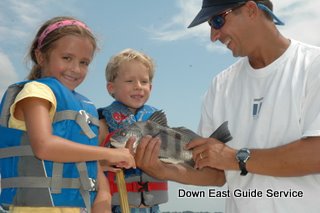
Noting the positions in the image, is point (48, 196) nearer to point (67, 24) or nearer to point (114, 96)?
point (67, 24)

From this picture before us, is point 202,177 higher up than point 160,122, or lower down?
lower down

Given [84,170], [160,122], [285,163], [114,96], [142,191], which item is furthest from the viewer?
[114,96]

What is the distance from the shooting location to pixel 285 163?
15.5ft

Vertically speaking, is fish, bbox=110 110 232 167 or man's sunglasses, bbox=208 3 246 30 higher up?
man's sunglasses, bbox=208 3 246 30

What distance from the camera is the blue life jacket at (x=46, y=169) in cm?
495

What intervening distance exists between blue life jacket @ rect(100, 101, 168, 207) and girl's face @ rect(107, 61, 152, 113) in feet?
0.47

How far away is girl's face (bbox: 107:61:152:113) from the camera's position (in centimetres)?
726

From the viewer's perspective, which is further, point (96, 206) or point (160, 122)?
point (160, 122)

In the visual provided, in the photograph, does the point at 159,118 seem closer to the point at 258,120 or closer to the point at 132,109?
the point at 132,109

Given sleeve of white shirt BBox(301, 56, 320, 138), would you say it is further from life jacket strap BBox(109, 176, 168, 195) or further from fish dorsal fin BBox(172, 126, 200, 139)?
life jacket strap BBox(109, 176, 168, 195)

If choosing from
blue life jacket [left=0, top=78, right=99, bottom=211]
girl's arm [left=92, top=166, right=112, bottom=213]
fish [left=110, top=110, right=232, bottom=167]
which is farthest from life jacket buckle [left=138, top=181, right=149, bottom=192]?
blue life jacket [left=0, top=78, right=99, bottom=211]

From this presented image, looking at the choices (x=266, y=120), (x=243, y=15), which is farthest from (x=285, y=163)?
(x=243, y=15)

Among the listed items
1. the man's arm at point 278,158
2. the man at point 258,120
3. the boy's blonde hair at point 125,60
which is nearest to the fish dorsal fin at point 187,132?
the man at point 258,120

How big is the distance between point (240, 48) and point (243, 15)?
15.5 inches
